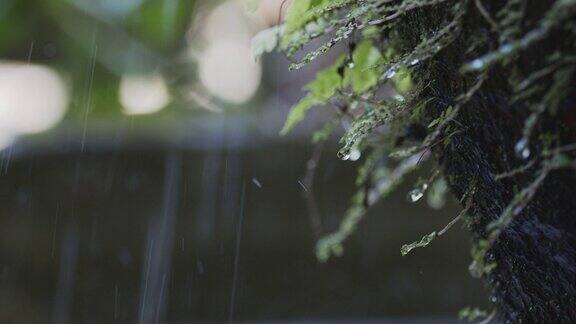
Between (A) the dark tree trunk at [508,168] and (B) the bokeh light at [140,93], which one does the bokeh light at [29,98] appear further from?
(A) the dark tree trunk at [508,168]

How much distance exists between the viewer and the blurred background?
12.1 feet

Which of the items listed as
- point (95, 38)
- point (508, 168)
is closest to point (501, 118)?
point (508, 168)

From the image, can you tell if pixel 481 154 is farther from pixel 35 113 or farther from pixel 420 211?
pixel 35 113

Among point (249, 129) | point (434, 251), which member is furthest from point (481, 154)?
point (249, 129)

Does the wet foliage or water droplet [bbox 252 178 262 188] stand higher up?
the wet foliage

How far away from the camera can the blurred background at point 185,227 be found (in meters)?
3.67

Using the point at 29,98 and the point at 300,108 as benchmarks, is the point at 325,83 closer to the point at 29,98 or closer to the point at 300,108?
the point at 300,108

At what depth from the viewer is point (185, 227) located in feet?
12.4

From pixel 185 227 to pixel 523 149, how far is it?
10.8ft

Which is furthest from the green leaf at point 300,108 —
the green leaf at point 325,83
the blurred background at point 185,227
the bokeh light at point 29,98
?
the bokeh light at point 29,98

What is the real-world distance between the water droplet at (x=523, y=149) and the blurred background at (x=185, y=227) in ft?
9.82

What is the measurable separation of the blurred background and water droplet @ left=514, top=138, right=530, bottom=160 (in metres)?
2.99

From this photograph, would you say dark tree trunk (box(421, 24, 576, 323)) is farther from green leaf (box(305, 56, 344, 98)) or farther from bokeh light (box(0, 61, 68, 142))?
bokeh light (box(0, 61, 68, 142))

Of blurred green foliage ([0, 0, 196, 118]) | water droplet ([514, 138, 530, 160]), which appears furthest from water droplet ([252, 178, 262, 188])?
water droplet ([514, 138, 530, 160])
